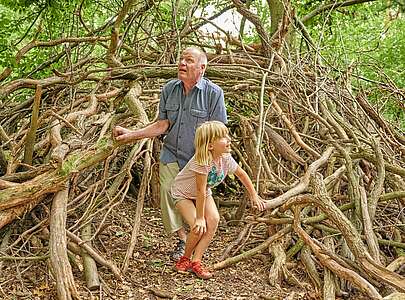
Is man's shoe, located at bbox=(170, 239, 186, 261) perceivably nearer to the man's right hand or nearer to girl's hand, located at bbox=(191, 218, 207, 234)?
girl's hand, located at bbox=(191, 218, 207, 234)

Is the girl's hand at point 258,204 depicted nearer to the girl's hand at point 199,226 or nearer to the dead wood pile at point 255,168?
the dead wood pile at point 255,168

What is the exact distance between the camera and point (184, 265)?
3.20 meters

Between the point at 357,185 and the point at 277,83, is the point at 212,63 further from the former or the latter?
the point at 357,185

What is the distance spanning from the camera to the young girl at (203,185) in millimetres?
2848

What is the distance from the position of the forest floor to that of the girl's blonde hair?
0.69m

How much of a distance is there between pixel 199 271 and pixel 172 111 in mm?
858

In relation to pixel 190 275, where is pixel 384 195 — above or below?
above

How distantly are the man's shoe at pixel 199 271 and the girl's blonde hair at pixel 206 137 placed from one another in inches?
24.1

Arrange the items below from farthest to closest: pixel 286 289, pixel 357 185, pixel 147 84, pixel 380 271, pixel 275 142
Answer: pixel 147 84
pixel 275 142
pixel 357 185
pixel 286 289
pixel 380 271

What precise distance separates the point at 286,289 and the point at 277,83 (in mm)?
1561

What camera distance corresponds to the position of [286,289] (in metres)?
3.14

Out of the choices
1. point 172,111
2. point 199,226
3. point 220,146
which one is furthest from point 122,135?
point 199,226

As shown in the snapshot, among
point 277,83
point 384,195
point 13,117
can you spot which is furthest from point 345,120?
point 13,117

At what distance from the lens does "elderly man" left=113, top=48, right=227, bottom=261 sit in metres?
3.02
